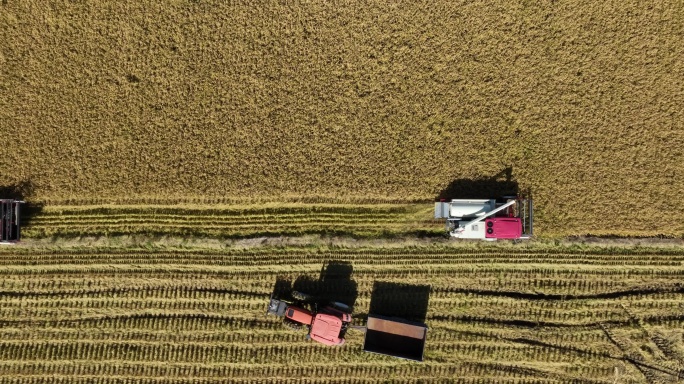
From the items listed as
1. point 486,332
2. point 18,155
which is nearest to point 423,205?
point 486,332

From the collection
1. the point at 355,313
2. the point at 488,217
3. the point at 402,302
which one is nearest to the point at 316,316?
the point at 355,313

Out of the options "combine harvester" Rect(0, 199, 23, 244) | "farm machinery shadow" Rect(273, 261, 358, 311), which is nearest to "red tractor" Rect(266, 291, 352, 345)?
"farm machinery shadow" Rect(273, 261, 358, 311)

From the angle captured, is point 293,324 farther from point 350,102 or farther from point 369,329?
point 350,102

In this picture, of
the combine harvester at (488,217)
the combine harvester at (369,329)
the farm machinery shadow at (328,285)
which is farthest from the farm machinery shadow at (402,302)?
the combine harvester at (488,217)

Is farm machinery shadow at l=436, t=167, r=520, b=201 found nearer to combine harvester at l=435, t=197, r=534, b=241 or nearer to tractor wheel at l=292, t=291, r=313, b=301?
combine harvester at l=435, t=197, r=534, b=241

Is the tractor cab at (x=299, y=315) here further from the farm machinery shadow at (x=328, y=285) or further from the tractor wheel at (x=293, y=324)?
the farm machinery shadow at (x=328, y=285)

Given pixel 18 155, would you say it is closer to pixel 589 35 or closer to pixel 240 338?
pixel 240 338

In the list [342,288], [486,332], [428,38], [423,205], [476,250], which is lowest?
[486,332]
